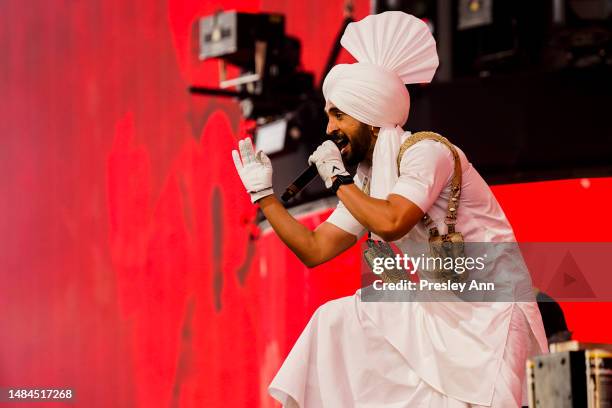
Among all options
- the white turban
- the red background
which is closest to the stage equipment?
the white turban

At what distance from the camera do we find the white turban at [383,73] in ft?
7.88

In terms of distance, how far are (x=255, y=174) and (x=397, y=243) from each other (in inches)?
14.6

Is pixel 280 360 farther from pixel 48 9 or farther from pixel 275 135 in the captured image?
pixel 48 9

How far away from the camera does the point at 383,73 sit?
2.43 metres

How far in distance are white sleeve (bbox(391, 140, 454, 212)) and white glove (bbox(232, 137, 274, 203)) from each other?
33 cm

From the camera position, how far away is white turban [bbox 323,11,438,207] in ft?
7.88

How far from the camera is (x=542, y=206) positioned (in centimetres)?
317

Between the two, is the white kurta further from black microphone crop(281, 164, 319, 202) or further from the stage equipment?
the stage equipment

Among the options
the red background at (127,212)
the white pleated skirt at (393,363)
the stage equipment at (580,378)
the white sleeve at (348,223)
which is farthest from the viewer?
the red background at (127,212)

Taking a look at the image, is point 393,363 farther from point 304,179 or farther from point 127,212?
point 127,212

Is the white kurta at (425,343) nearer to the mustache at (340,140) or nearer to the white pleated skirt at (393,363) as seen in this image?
the white pleated skirt at (393,363)

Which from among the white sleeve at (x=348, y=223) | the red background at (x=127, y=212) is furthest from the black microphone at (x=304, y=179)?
the red background at (x=127, y=212)

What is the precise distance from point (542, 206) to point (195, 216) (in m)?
3.08

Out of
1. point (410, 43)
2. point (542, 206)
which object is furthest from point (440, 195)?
point (542, 206)
